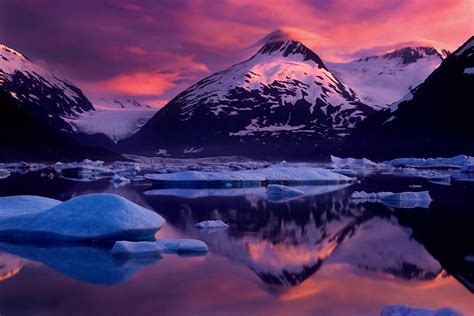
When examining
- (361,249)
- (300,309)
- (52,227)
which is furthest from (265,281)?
(52,227)

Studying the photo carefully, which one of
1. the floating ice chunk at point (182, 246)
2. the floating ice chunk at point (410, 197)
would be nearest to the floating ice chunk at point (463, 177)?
the floating ice chunk at point (410, 197)

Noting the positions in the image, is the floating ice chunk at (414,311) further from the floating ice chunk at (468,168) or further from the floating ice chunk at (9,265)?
the floating ice chunk at (468,168)

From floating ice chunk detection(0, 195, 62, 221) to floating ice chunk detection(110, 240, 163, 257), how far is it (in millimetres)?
5338

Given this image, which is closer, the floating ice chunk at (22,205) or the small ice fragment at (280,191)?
the floating ice chunk at (22,205)

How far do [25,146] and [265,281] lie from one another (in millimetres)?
114810

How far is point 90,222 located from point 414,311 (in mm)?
9722

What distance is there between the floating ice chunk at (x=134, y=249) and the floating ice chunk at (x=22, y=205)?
534cm

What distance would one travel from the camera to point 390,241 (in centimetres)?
1745

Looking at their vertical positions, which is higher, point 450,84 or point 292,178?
point 450,84

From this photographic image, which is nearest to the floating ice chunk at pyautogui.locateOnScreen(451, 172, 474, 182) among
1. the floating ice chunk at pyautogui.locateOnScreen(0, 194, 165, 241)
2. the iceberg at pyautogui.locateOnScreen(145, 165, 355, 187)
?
the iceberg at pyautogui.locateOnScreen(145, 165, 355, 187)

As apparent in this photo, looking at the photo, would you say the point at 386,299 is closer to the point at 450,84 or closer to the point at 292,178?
the point at 292,178

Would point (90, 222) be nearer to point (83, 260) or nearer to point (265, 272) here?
point (83, 260)

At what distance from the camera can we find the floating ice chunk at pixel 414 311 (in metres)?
8.19

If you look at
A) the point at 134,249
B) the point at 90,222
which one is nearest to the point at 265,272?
the point at 134,249
